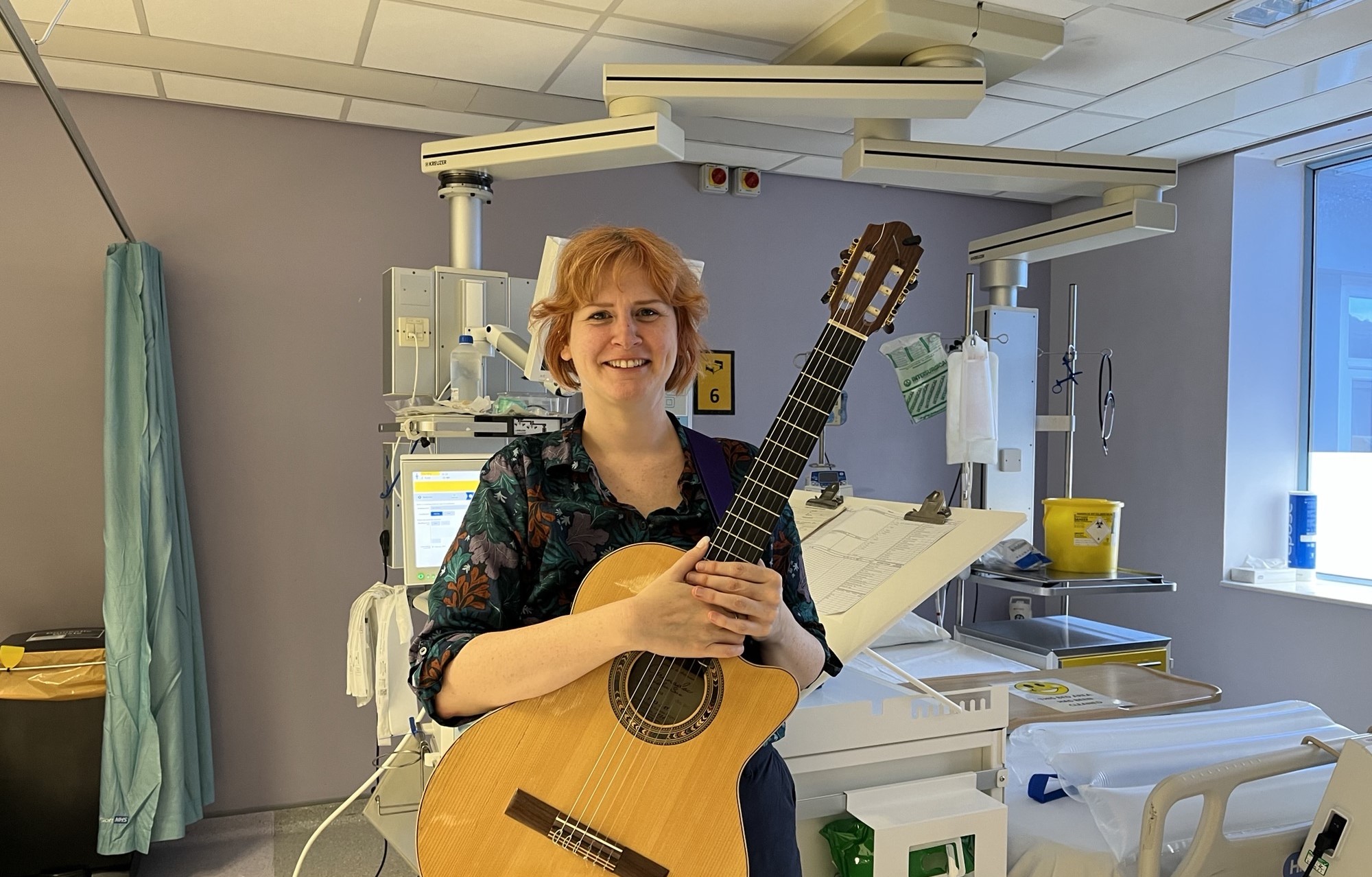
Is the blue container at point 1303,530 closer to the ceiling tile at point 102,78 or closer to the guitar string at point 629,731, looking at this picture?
the guitar string at point 629,731

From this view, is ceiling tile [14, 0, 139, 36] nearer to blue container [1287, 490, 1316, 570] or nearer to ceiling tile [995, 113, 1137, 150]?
ceiling tile [995, 113, 1137, 150]

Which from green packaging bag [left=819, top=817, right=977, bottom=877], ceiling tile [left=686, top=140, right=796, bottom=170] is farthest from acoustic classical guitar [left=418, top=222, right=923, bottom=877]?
ceiling tile [left=686, top=140, right=796, bottom=170]

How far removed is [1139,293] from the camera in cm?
442

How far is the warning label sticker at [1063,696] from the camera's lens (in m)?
2.46

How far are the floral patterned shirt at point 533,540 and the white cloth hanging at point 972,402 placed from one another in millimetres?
2538

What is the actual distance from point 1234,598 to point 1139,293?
4.65 feet

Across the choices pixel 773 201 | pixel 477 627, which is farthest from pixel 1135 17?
pixel 477 627

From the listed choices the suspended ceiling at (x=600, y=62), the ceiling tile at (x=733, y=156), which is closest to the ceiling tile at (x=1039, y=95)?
the suspended ceiling at (x=600, y=62)

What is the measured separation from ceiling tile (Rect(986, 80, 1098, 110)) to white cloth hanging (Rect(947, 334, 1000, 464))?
85cm

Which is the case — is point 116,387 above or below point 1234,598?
above

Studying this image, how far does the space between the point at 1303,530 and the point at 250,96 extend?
173 inches

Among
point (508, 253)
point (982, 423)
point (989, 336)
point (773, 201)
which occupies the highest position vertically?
point (773, 201)

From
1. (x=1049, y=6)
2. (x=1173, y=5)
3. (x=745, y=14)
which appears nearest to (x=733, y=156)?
(x=745, y=14)

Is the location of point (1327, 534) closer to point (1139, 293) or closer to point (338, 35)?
point (1139, 293)
